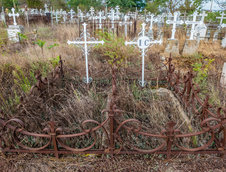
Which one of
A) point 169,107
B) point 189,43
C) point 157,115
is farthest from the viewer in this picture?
point 189,43

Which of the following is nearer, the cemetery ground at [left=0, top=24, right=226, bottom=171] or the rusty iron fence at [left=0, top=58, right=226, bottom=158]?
the rusty iron fence at [left=0, top=58, right=226, bottom=158]

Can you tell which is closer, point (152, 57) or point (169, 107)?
point (169, 107)

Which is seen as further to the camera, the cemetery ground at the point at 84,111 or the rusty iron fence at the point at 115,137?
the cemetery ground at the point at 84,111

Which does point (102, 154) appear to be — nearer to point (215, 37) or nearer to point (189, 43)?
point (189, 43)

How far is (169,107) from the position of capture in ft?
8.23

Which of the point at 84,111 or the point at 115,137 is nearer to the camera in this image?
the point at 115,137

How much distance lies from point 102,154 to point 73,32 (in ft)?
21.0

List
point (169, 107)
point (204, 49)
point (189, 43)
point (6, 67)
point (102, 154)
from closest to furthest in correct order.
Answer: point (102, 154)
point (169, 107)
point (6, 67)
point (189, 43)
point (204, 49)

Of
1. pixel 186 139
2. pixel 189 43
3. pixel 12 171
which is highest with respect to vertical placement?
pixel 189 43

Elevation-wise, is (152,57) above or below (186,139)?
above

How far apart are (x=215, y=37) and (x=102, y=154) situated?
7.61 metres

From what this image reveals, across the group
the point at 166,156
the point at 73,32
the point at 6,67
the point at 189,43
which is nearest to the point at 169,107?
the point at 166,156

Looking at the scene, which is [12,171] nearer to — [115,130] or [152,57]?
[115,130]

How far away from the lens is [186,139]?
193 centimetres
